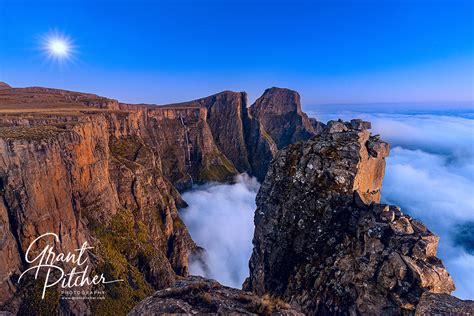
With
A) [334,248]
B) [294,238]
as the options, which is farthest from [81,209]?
[334,248]

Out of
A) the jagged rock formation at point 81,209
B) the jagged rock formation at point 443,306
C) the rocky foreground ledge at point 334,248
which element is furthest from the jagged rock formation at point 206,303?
the jagged rock formation at point 81,209

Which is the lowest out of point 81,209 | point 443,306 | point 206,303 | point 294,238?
point 81,209

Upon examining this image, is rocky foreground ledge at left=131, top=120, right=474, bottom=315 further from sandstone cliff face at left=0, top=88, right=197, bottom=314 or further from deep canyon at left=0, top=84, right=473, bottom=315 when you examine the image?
sandstone cliff face at left=0, top=88, right=197, bottom=314

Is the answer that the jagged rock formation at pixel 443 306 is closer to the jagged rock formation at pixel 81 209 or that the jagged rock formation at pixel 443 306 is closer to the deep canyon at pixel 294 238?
the deep canyon at pixel 294 238

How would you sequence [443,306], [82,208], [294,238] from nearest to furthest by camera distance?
1. [443,306]
2. [294,238]
3. [82,208]

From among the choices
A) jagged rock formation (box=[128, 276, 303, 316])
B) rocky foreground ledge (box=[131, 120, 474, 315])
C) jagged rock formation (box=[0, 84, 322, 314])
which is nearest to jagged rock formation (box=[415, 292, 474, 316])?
A: rocky foreground ledge (box=[131, 120, 474, 315])

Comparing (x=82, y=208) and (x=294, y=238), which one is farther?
(x=82, y=208)

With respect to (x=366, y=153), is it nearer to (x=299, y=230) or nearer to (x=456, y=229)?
(x=299, y=230)

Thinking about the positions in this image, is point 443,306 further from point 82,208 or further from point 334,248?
point 82,208
